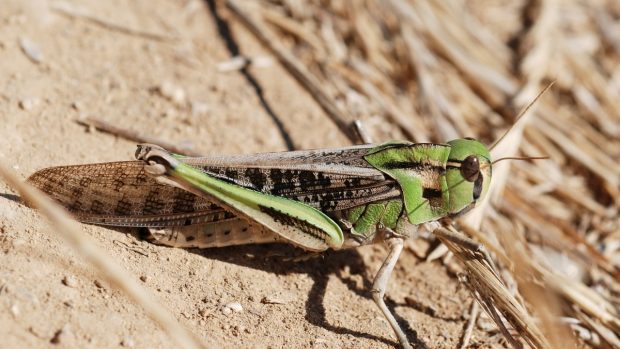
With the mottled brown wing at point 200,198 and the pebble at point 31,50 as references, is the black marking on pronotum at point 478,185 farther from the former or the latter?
the pebble at point 31,50

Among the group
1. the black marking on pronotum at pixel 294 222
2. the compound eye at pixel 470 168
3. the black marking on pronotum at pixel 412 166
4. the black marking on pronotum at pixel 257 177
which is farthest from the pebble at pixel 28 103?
the compound eye at pixel 470 168

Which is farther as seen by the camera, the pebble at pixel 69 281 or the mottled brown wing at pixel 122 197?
the mottled brown wing at pixel 122 197

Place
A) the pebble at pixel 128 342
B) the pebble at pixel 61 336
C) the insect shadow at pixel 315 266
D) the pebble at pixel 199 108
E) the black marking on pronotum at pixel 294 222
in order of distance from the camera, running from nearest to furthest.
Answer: the pebble at pixel 61 336
the pebble at pixel 128 342
the black marking on pronotum at pixel 294 222
the insect shadow at pixel 315 266
the pebble at pixel 199 108

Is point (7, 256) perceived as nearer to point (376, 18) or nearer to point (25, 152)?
point (25, 152)

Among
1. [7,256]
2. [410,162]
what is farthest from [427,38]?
[7,256]

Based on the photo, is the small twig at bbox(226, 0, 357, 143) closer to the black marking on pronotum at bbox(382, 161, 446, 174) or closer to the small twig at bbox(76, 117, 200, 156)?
the black marking on pronotum at bbox(382, 161, 446, 174)

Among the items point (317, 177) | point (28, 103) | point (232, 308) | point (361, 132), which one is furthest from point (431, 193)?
point (28, 103)

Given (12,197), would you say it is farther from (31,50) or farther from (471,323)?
(471,323)

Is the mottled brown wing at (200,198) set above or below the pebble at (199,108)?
below
